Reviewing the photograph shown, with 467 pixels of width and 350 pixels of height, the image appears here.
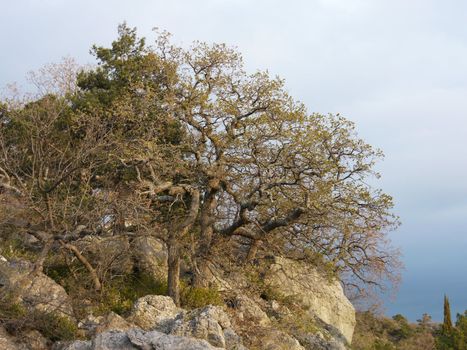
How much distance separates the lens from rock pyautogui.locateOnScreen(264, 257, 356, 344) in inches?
909

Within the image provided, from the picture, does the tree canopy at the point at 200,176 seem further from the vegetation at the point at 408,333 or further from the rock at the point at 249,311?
the vegetation at the point at 408,333

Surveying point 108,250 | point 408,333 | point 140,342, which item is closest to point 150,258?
point 108,250

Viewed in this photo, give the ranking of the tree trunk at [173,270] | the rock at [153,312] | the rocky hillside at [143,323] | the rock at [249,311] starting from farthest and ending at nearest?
the tree trunk at [173,270], the rock at [249,311], the rock at [153,312], the rocky hillside at [143,323]

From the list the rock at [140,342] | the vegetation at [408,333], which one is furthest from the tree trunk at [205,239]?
the vegetation at [408,333]

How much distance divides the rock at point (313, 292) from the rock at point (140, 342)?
945 centimetres

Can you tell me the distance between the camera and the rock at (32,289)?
1619cm

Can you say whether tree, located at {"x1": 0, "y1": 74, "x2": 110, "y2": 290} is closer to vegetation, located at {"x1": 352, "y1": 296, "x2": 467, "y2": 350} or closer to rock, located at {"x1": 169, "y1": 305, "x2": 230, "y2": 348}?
rock, located at {"x1": 169, "y1": 305, "x2": 230, "y2": 348}

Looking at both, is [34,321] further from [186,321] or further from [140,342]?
[186,321]

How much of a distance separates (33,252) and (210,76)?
10.1m

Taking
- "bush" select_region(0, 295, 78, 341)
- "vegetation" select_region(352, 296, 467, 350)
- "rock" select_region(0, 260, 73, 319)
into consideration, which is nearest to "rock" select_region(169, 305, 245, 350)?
"bush" select_region(0, 295, 78, 341)

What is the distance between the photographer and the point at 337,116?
20875mm

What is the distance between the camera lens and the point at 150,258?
2303 cm

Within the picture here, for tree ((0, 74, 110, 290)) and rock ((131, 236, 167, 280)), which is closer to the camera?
tree ((0, 74, 110, 290))

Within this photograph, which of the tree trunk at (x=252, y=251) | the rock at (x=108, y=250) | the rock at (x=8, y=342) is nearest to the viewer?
the rock at (x=8, y=342)
